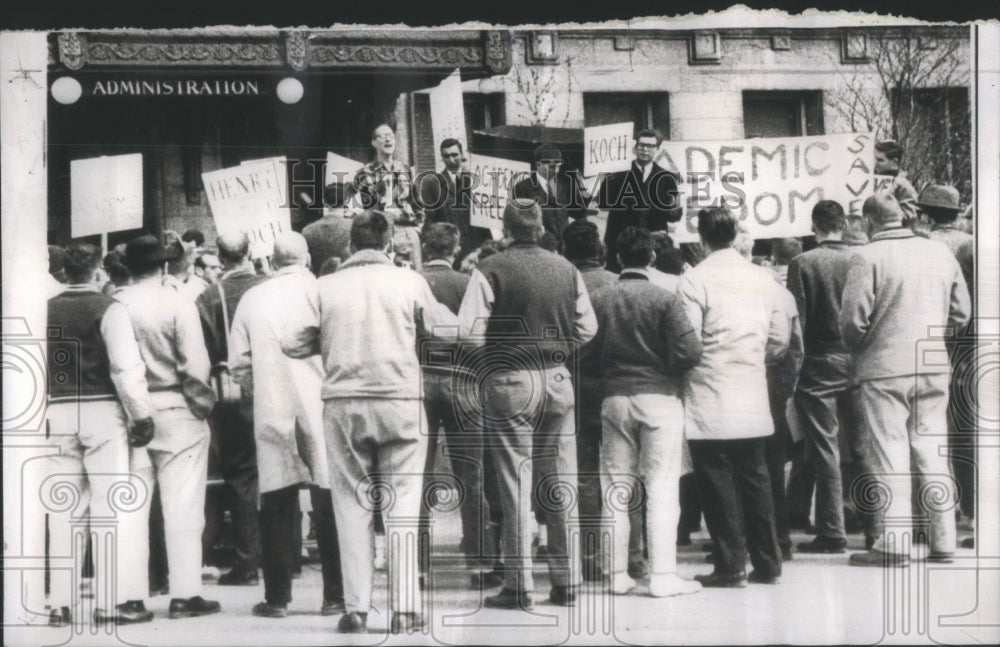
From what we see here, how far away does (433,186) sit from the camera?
7660mm

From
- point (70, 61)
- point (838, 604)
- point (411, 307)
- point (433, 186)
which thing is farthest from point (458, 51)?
point (838, 604)

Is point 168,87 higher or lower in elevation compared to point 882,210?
higher

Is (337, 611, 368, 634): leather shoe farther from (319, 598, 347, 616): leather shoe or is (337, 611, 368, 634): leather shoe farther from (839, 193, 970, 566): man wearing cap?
(839, 193, 970, 566): man wearing cap

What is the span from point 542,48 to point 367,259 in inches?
57.9

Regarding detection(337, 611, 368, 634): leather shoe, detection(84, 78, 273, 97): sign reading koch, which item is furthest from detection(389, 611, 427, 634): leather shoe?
detection(84, 78, 273, 97): sign reading koch

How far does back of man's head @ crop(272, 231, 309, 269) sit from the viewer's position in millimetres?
7535

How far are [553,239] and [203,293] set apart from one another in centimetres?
186

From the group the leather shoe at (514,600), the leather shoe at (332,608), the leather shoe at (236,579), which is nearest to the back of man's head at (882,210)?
the leather shoe at (514,600)

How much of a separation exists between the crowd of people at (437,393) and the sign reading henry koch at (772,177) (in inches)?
4.5

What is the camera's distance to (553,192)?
7.66m

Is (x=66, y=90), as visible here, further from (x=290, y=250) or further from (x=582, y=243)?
(x=582, y=243)

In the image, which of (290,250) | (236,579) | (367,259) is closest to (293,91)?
(290,250)

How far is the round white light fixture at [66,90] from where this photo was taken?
754cm

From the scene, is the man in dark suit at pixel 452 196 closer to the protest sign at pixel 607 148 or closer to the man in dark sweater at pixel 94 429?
the protest sign at pixel 607 148
